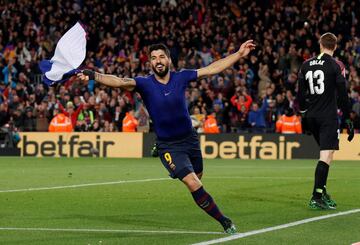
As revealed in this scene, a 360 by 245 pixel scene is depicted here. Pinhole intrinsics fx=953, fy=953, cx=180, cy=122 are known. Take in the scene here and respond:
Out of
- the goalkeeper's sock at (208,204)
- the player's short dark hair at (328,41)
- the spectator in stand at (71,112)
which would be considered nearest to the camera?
the goalkeeper's sock at (208,204)

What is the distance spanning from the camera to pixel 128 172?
21.7 m

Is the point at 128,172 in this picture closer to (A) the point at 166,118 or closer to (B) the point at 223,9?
(A) the point at 166,118

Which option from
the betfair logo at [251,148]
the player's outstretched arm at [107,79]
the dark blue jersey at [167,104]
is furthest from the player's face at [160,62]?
the betfair logo at [251,148]

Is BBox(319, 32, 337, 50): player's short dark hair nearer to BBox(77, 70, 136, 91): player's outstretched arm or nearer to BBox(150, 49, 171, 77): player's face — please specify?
BBox(150, 49, 171, 77): player's face

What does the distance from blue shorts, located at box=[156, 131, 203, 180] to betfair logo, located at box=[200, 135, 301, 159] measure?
63.5 ft

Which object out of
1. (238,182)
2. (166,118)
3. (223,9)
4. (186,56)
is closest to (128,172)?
(238,182)

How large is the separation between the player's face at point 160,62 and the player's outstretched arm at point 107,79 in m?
0.31

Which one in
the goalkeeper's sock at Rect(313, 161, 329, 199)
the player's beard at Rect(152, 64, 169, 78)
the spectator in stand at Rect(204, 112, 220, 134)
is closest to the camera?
the player's beard at Rect(152, 64, 169, 78)

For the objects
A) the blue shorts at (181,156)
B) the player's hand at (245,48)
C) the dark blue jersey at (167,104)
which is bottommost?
the blue shorts at (181,156)

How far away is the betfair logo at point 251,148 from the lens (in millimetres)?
29750

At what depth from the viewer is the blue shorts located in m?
10.1

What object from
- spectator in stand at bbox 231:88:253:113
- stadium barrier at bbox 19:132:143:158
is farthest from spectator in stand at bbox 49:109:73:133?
spectator in stand at bbox 231:88:253:113

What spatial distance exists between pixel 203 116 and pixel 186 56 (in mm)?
4235

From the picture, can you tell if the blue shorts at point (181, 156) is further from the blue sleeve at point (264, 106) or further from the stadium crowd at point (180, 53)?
the blue sleeve at point (264, 106)
